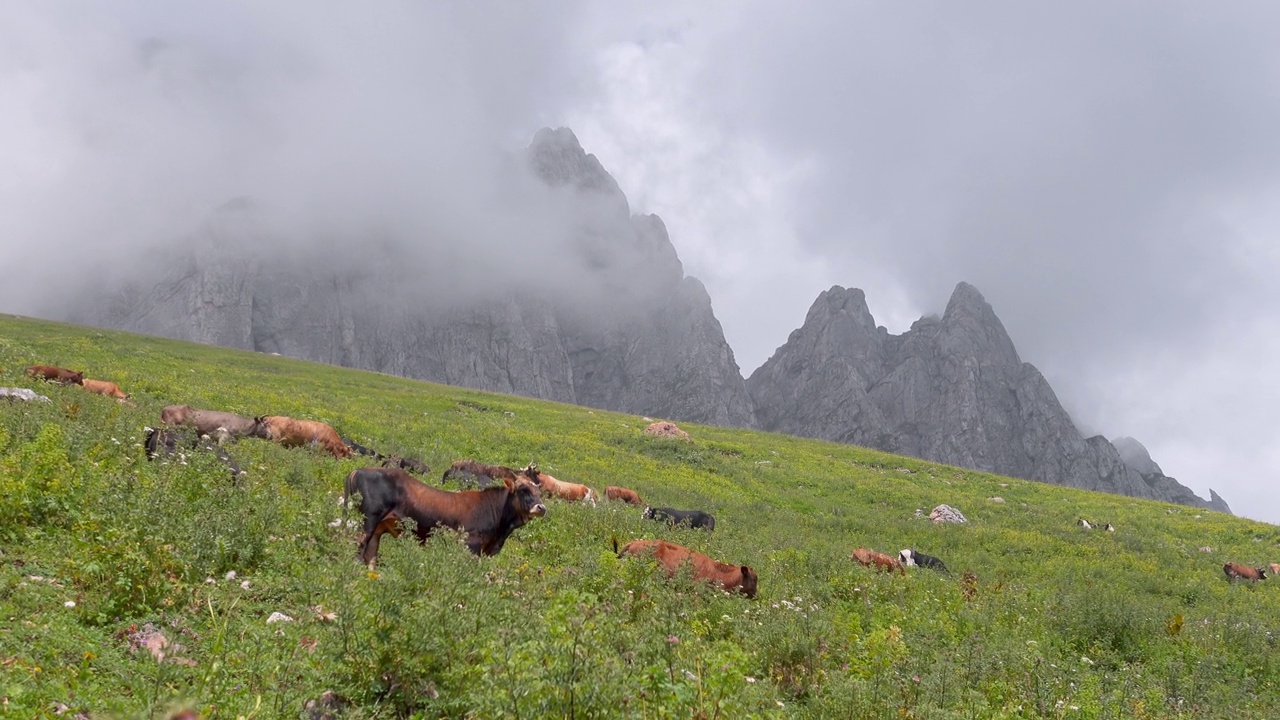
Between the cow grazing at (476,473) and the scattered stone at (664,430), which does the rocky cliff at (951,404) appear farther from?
the cow grazing at (476,473)

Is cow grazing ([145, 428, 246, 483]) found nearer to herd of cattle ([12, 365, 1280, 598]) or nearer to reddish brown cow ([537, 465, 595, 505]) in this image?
herd of cattle ([12, 365, 1280, 598])

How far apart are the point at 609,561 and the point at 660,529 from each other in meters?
6.11

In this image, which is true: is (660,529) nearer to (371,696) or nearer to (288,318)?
(371,696)

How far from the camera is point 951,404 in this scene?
7003 inches

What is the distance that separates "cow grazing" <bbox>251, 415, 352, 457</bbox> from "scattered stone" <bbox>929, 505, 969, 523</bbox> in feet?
65.7

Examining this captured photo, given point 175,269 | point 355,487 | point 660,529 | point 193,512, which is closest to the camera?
point 193,512

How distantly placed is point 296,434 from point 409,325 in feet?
515

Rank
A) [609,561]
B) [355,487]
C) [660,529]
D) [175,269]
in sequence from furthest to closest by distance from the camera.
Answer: [175,269] → [660,529] → [355,487] → [609,561]

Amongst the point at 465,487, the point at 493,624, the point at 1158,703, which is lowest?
the point at 1158,703

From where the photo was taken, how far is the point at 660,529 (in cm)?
1524

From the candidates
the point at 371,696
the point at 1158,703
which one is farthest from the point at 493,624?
the point at 1158,703

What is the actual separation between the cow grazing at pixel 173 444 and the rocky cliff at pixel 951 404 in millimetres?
168368

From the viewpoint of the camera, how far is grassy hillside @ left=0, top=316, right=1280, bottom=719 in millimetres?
4344

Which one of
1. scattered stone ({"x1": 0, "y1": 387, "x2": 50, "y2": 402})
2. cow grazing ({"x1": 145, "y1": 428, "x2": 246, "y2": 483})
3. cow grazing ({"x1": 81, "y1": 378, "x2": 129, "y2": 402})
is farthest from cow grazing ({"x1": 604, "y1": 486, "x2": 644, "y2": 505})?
scattered stone ({"x1": 0, "y1": 387, "x2": 50, "y2": 402})
